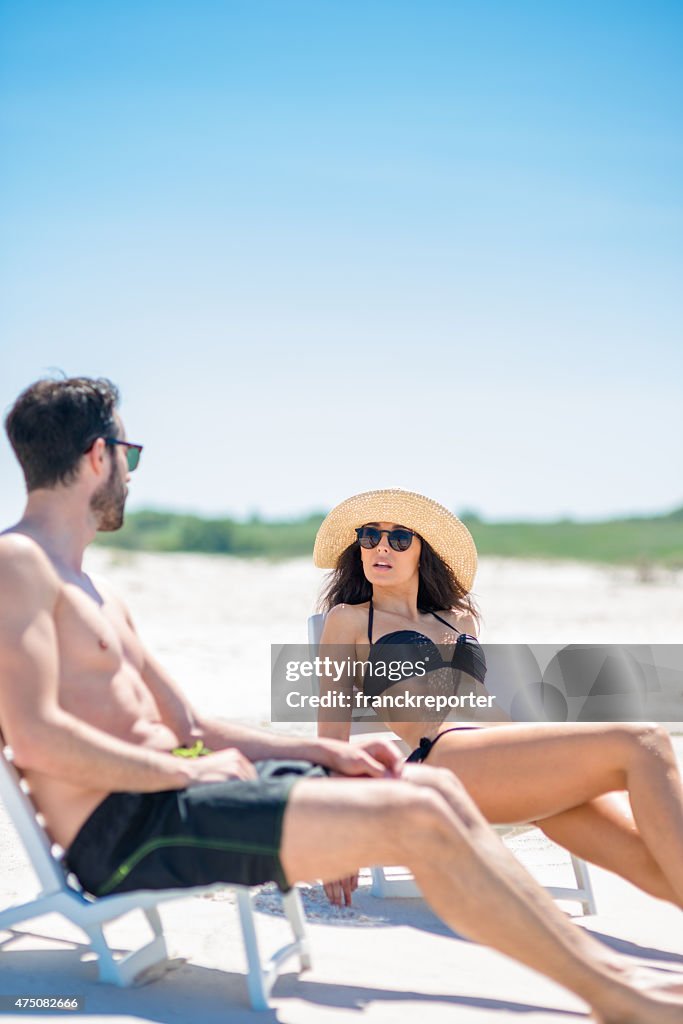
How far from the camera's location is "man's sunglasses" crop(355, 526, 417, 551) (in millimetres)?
4086

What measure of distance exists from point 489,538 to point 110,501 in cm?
4539

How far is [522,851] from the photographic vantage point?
15.4 ft

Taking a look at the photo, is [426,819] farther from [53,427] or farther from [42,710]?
[53,427]

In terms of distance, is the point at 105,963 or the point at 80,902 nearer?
the point at 80,902

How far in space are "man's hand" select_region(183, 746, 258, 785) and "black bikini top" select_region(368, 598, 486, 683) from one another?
1.21 metres

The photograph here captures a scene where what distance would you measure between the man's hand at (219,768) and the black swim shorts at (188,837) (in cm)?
3

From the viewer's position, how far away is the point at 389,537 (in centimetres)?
409

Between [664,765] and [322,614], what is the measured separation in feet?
5.32

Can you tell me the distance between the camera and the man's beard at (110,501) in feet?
8.71

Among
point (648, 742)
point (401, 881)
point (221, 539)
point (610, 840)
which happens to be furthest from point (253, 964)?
point (221, 539)

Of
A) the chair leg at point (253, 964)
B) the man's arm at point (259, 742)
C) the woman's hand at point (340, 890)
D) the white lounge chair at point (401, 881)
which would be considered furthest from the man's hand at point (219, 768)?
the white lounge chair at point (401, 881)

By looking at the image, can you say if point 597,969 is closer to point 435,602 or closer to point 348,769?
point 348,769

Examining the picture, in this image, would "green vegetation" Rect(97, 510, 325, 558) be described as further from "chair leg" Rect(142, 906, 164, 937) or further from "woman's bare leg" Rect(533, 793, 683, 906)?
"chair leg" Rect(142, 906, 164, 937)

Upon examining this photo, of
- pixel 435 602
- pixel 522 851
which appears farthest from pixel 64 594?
→ pixel 522 851
